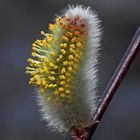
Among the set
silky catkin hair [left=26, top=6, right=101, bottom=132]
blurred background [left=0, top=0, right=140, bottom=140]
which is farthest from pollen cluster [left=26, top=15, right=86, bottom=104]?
blurred background [left=0, top=0, right=140, bottom=140]

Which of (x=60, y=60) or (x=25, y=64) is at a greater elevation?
(x=25, y=64)

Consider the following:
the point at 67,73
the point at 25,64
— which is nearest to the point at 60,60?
the point at 67,73

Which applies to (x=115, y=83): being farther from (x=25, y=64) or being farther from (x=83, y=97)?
(x=25, y=64)

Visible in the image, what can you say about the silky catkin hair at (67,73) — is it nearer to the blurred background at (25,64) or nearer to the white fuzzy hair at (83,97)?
the white fuzzy hair at (83,97)

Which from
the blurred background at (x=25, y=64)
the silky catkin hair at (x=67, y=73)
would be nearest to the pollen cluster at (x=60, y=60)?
the silky catkin hair at (x=67, y=73)

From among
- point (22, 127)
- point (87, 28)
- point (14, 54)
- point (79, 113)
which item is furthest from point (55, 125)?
point (14, 54)

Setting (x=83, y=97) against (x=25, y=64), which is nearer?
(x=83, y=97)
